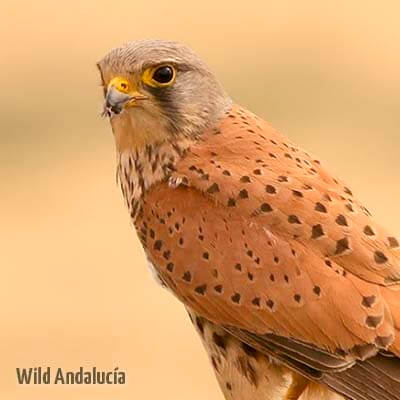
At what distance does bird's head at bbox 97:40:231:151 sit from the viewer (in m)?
8.35

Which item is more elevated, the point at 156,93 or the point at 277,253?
the point at 156,93

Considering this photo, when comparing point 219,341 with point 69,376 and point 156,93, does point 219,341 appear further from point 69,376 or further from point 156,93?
point 69,376

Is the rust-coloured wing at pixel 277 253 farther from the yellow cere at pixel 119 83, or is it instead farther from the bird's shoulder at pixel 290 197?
the yellow cere at pixel 119 83

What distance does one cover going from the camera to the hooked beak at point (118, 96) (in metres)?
8.30

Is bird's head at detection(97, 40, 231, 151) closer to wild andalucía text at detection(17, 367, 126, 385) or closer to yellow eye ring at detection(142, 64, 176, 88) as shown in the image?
yellow eye ring at detection(142, 64, 176, 88)

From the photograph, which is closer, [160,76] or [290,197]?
[290,197]

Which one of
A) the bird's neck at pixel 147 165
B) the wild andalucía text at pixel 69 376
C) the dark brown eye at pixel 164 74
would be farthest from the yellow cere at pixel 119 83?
the wild andalucía text at pixel 69 376

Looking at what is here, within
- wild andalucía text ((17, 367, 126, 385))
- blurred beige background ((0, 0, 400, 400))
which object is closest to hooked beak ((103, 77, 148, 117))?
wild andalucía text ((17, 367, 126, 385))

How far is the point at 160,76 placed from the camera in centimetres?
848

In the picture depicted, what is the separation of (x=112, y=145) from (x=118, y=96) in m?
7.97

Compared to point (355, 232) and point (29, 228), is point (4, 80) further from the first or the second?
point (355, 232)

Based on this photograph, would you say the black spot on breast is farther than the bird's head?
No

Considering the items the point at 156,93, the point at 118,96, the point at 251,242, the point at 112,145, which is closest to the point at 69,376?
the point at 156,93

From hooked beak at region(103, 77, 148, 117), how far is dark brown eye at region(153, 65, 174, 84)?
0.46 feet
